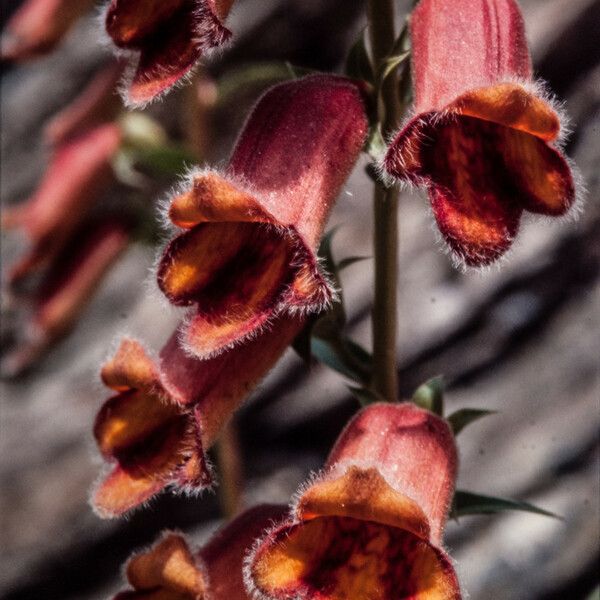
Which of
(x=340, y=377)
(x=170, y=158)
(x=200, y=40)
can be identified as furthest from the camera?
(x=340, y=377)

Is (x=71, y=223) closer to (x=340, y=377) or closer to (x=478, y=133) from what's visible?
(x=340, y=377)

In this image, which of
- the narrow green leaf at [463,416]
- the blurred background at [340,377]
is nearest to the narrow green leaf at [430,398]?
the narrow green leaf at [463,416]

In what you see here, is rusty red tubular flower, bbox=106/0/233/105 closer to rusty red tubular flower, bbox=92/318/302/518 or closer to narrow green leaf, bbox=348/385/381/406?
rusty red tubular flower, bbox=92/318/302/518

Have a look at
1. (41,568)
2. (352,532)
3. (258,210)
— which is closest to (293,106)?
(258,210)

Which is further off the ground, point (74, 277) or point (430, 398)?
point (430, 398)

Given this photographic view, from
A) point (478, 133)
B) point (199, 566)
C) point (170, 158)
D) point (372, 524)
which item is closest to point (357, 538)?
point (372, 524)

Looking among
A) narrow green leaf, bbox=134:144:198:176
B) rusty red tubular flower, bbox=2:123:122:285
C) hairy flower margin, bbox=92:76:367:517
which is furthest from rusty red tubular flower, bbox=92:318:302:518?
rusty red tubular flower, bbox=2:123:122:285
